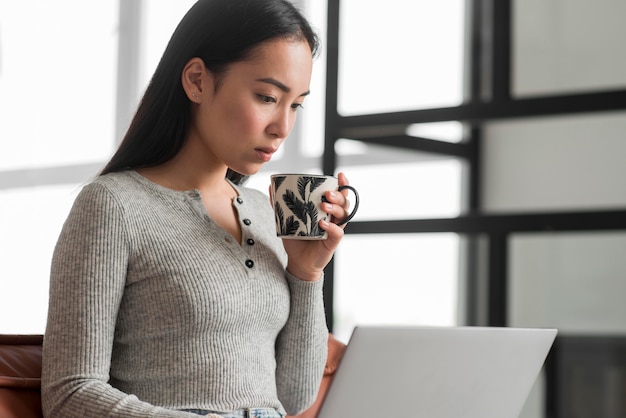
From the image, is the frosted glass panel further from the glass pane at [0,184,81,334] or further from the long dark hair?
the glass pane at [0,184,81,334]

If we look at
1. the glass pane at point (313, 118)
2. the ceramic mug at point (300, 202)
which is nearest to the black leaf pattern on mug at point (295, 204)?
the ceramic mug at point (300, 202)

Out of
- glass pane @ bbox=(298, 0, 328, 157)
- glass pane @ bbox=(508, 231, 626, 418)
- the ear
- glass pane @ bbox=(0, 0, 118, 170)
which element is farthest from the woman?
glass pane @ bbox=(0, 0, 118, 170)

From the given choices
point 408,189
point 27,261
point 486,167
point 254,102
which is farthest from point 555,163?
point 27,261

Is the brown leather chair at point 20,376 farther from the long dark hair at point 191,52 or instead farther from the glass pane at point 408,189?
the glass pane at point 408,189

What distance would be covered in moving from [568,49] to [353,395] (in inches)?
67.8

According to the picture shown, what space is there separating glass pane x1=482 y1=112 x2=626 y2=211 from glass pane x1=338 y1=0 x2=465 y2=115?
0.77ft

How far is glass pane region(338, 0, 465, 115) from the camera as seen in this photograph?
2863 mm

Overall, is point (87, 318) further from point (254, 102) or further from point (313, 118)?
point (313, 118)

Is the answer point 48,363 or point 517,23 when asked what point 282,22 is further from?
point 517,23

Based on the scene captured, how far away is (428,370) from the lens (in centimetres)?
122

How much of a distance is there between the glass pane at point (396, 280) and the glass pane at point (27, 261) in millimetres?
1477

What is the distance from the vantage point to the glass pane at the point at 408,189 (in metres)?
2.82

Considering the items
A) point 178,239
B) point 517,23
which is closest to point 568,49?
point 517,23

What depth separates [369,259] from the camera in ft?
9.59
